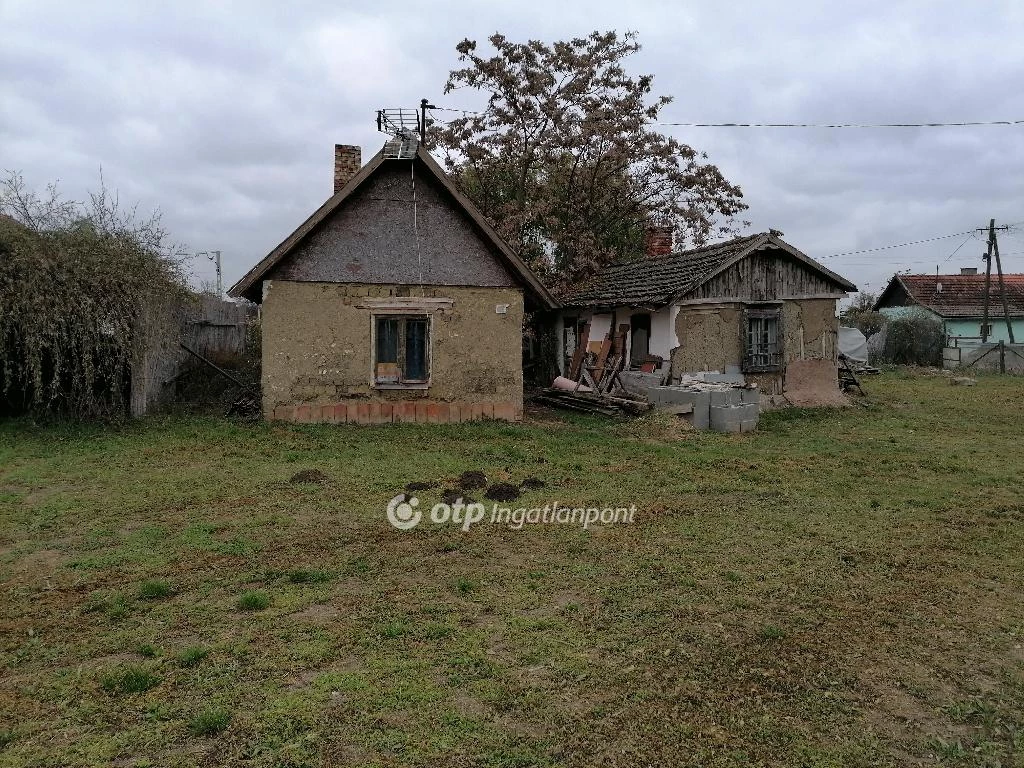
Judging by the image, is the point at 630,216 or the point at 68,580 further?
the point at 630,216

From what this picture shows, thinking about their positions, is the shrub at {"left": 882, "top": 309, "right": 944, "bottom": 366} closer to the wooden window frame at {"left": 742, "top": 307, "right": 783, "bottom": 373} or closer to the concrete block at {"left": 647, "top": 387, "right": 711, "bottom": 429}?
A: the wooden window frame at {"left": 742, "top": 307, "right": 783, "bottom": 373}

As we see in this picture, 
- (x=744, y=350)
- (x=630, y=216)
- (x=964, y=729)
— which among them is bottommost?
(x=964, y=729)

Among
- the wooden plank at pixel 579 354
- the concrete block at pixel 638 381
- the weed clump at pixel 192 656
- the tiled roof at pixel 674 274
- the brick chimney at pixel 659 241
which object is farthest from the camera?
the brick chimney at pixel 659 241

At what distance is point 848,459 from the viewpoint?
10.8 m

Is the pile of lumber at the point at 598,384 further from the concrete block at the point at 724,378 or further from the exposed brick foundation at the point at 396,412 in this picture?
the exposed brick foundation at the point at 396,412

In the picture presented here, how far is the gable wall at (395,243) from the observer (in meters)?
13.3

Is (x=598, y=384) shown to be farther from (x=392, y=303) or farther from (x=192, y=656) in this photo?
(x=192, y=656)

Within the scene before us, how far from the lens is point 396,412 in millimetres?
13695

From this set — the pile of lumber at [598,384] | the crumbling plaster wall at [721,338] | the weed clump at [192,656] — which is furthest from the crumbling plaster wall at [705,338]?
the weed clump at [192,656]

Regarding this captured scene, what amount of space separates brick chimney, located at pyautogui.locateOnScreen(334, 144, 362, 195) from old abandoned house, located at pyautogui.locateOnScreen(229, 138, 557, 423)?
23 mm

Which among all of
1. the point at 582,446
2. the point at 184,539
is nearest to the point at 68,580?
the point at 184,539

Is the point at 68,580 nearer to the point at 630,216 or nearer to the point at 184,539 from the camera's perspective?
the point at 184,539

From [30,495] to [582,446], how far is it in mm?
7663

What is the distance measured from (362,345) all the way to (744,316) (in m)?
8.61
